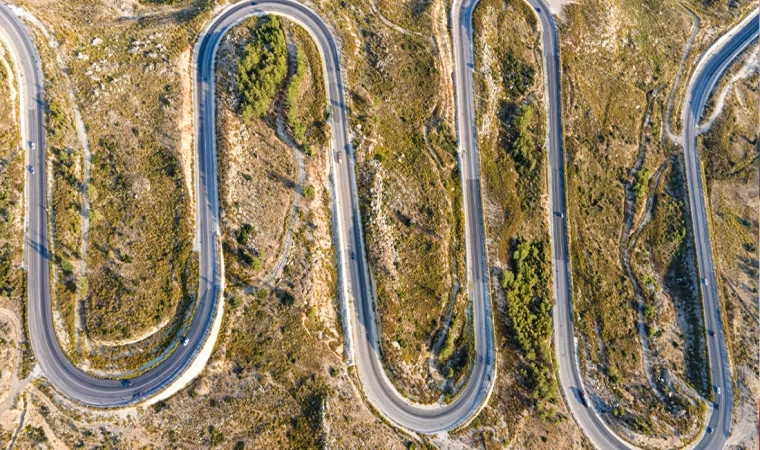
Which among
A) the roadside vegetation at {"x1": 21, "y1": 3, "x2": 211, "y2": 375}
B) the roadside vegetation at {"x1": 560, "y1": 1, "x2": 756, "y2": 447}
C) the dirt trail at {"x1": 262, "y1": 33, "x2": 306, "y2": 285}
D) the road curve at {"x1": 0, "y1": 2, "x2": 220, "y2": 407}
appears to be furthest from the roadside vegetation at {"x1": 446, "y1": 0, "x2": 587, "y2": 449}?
the roadside vegetation at {"x1": 21, "y1": 3, "x2": 211, "y2": 375}

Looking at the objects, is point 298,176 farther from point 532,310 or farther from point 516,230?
point 532,310

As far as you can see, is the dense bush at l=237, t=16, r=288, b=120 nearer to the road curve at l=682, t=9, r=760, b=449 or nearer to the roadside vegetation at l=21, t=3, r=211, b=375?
the roadside vegetation at l=21, t=3, r=211, b=375

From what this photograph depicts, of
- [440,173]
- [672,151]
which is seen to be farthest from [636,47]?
[440,173]

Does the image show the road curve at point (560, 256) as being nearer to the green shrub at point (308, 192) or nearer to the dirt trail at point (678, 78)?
the dirt trail at point (678, 78)

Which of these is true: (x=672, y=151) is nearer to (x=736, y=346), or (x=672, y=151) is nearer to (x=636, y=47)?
(x=636, y=47)

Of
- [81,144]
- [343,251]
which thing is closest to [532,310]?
[343,251]

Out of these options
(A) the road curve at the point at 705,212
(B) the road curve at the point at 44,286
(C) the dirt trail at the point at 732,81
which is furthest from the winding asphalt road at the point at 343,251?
(C) the dirt trail at the point at 732,81
